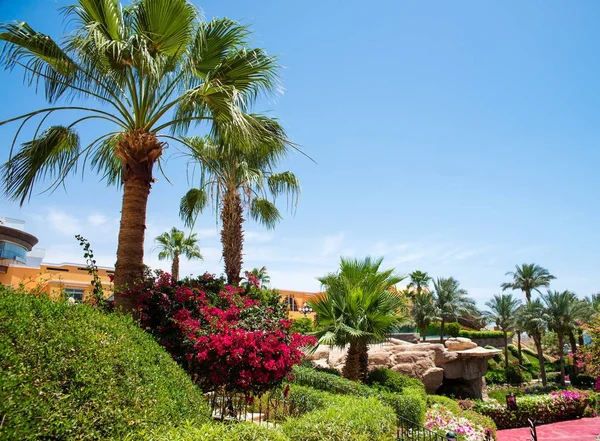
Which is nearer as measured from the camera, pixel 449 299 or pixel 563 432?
pixel 563 432

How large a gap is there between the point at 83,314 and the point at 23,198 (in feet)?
14.2

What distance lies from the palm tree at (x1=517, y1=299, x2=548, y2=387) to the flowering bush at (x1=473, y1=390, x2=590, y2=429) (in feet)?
52.8

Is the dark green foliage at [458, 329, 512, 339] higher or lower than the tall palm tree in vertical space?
lower

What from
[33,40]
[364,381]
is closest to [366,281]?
[364,381]

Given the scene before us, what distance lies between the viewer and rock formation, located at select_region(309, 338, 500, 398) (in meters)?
16.7

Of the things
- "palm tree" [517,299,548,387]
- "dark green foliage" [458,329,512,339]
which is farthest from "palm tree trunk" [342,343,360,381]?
"dark green foliage" [458,329,512,339]

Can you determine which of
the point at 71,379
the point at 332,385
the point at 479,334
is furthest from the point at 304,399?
the point at 479,334

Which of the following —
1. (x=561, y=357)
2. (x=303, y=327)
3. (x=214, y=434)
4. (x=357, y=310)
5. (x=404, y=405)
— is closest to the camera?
(x=214, y=434)

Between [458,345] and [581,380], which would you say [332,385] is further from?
[581,380]

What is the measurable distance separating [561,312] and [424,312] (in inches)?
437

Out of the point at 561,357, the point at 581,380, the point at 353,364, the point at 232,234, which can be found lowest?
the point at 581,380

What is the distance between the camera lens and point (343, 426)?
5.59 metres

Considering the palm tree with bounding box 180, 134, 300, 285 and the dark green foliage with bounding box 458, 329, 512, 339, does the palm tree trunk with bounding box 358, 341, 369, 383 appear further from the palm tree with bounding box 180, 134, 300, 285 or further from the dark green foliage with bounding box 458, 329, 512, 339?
the dark green foliage with bounding box 458, 329, 512, 339

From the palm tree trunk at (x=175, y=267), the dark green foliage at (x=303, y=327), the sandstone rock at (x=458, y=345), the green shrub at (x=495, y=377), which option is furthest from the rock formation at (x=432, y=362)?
the palm tree trunk at (x=175, y=267)
